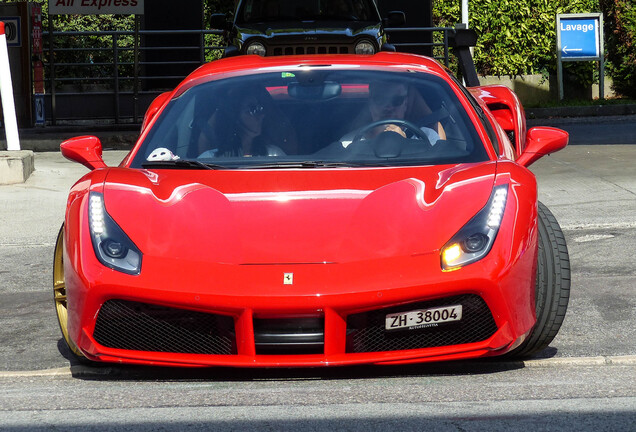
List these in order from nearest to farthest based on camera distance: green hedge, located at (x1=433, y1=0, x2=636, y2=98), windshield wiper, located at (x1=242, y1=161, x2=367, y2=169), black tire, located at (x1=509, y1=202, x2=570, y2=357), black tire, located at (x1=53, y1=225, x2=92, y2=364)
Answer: black tire, located at (x1=509, y1=202, x2=570, y2=357) → black tire, located at (x1=53, y1=225, x2=92, y2=364) → windshield wiper, located at (x1=242, y1=161, x2=367, y2=169) → green hedge, located at (x1=433, y1=0, x2=636, y2=98)

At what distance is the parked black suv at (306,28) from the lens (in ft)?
44.8

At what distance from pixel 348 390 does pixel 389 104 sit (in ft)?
5.66

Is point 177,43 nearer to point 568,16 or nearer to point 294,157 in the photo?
point 568,16

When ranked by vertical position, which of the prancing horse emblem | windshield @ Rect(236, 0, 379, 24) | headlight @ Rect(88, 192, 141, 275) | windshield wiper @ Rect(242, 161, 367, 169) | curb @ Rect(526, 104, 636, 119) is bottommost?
curb @ Rect(526, 104, 636, 119)

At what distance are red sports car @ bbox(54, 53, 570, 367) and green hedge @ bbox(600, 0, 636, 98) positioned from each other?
632 inches

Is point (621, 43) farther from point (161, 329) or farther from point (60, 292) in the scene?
point (161, 329)

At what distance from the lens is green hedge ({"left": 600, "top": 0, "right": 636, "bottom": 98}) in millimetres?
19984

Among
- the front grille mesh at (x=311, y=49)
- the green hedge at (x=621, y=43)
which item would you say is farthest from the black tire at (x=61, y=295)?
the green hedge at (x=621, y=43)

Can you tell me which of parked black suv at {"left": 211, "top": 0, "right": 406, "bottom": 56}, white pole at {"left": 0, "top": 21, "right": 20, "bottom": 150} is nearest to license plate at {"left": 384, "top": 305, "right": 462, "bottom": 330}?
white pole at {"left": 0, "top": 21, "right": 20, "bottom": 150}

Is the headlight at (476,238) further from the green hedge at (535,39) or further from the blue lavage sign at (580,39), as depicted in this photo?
the green hedge at (535,39)

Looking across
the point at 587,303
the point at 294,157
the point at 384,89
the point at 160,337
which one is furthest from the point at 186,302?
the point at 587,303

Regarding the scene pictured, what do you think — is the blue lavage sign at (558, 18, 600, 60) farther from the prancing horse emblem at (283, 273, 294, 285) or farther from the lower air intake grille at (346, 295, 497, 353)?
the prancing horse emblem at (283, 273, 294, 285)

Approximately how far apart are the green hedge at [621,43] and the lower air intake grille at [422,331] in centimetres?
1670

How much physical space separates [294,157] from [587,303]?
1.65 m
